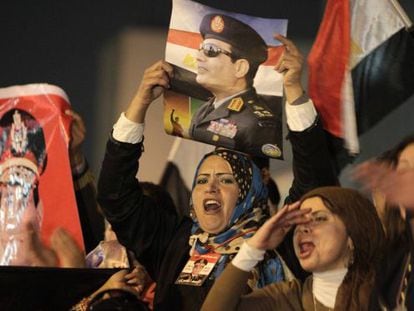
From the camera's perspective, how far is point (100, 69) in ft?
9.59

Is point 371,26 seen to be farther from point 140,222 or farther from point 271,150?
point 140,222

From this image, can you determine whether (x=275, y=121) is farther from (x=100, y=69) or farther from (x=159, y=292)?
(x=100, y=69)

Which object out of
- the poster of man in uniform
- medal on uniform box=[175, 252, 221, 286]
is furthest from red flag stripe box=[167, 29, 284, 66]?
medal on uniform box=[175, 252, 221, 286]

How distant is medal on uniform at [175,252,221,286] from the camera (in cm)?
204

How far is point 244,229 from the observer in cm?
210

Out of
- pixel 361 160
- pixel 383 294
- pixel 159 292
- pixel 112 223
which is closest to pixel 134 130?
pixel 112 223

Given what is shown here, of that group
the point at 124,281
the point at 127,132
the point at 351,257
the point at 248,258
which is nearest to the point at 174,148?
the point at 127,132

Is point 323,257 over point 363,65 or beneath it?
beneath

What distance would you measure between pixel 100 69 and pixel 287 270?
1.16 meters

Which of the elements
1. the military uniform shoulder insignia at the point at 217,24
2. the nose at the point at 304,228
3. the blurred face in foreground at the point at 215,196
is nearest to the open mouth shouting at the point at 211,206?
the blurred face in foreground at the point at 215,196

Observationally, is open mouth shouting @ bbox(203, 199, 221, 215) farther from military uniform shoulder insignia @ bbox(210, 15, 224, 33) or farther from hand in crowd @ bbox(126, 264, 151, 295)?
military uniform shoulder insignia @ bbox(210, 15, 224, 33)

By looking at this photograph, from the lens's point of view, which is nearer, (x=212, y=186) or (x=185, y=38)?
(x=212, y=186)

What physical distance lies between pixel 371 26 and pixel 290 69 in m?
0.25

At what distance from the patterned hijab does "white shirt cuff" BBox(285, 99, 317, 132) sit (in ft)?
0.57
